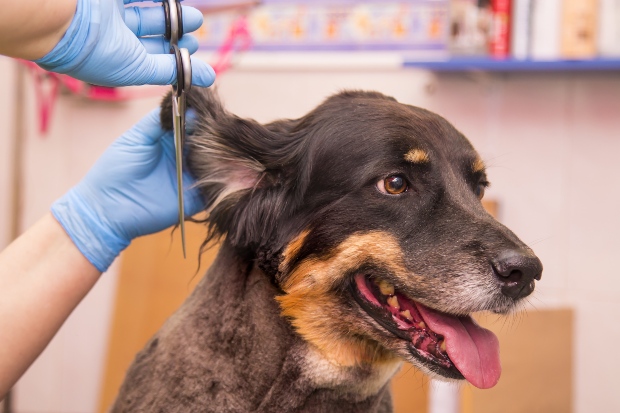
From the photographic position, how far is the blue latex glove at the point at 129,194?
1.48 m

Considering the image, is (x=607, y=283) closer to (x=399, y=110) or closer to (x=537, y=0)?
(x=537, y=0)

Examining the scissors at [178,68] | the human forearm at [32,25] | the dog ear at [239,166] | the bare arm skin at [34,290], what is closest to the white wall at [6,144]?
the bare arm skin at [34,290]

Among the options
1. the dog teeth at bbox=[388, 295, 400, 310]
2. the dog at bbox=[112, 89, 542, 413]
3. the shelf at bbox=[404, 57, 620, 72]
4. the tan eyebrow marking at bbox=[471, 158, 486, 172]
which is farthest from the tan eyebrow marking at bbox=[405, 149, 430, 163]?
the shelf at bbox=[404, 57, 620, 72]

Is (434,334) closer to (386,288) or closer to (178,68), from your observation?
(386,288)

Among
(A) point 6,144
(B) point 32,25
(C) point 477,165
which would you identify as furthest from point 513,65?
(A) point 6,144

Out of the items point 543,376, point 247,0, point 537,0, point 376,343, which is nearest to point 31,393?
point 247,0

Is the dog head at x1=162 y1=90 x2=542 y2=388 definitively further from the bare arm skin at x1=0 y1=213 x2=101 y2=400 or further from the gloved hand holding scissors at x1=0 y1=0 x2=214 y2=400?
the bare arm skin at x1=0 y1=213 x2=101 y2=400

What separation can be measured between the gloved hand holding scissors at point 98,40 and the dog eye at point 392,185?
0.37 metres

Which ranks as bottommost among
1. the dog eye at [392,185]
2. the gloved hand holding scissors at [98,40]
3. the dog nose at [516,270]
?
the dog nose at [516,270]

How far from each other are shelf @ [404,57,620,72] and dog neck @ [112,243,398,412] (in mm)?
1499

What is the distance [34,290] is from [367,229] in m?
0.64

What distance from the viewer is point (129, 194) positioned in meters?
1.55

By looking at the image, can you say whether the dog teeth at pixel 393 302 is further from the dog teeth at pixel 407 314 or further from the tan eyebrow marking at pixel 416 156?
the tan eyebrow marking at pixel 416 156

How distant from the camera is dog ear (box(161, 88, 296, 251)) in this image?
1.33 meters
